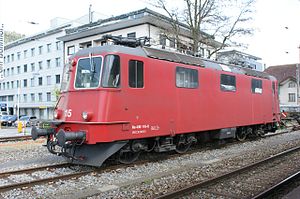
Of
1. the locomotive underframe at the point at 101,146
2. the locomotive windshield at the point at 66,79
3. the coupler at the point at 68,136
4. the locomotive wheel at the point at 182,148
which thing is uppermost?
the locomotive windshield at the point at 66,79

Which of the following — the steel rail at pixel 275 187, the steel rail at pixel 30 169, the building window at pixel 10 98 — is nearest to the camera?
the steel rail at pixel 275 187

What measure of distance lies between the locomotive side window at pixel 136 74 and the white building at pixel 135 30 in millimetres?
18425

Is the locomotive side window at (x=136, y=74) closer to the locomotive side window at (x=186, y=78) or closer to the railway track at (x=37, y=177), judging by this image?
the locomotive side window at (x=186, y=78)

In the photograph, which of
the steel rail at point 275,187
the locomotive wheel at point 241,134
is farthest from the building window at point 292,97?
the steel rail at point 275,187

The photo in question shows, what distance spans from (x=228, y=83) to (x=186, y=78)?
127 inches

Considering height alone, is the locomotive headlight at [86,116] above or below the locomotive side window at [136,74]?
below

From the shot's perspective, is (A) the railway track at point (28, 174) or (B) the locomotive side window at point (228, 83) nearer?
(A) the railway track at point (28, 174)

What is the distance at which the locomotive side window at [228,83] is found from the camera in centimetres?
1373


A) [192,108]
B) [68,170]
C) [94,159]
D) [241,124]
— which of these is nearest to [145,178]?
[94,159]

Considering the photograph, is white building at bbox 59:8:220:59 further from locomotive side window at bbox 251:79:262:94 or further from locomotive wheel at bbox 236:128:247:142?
locomotive wheel at bbox 236:128:247:142

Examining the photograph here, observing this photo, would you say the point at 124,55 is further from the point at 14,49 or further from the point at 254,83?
the point at 14,49

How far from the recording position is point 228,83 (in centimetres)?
1409

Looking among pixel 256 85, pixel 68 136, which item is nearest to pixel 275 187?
pixel 68 136

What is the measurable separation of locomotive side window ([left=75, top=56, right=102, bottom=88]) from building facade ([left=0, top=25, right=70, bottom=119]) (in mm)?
41202
